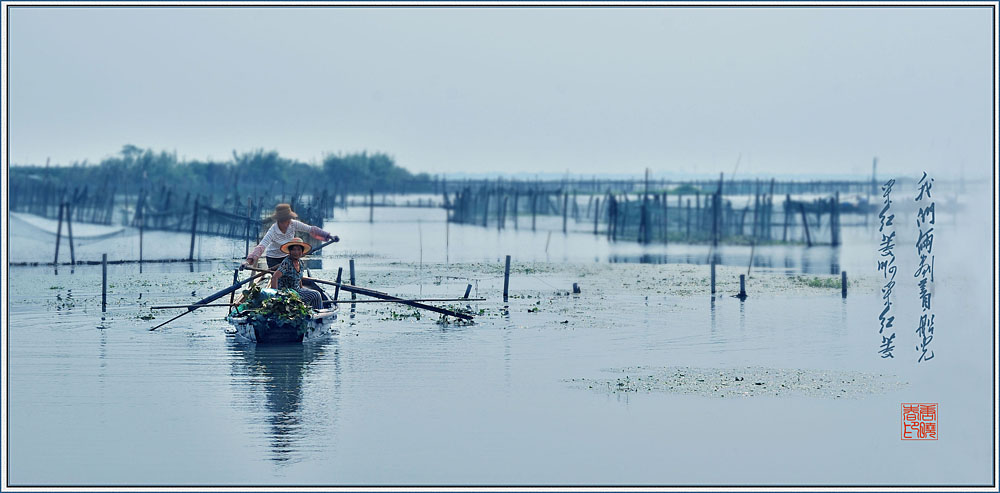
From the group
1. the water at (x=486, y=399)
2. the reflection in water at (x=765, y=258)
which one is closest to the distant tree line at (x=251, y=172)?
the reflection in water at (x=765, y=258)

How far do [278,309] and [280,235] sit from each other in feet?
3.73

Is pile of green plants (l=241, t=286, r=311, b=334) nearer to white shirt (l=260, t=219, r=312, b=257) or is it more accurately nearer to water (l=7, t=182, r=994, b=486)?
water (l=7, t=182, r=994, b=486)

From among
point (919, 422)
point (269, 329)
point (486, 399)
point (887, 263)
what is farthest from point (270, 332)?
point (919, 422)

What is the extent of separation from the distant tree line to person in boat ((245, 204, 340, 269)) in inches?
2705

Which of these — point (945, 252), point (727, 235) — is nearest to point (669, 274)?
point (945, 252)

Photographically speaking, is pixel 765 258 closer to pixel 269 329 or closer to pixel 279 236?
pixel 279 236

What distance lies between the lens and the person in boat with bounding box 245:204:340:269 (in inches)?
706

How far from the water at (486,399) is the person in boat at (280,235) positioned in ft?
4.49

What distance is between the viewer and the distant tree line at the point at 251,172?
91.2 metres

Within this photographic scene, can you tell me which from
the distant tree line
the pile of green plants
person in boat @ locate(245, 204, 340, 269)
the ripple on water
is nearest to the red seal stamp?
the ripple on water

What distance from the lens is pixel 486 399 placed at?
14180mm

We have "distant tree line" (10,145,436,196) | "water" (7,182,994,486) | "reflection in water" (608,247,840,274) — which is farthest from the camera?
"distant tree line" (10,145,436,196)

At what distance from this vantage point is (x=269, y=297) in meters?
17.8

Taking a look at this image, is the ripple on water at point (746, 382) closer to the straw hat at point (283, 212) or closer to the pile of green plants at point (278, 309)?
the pile of green plants at point (278, 309)
